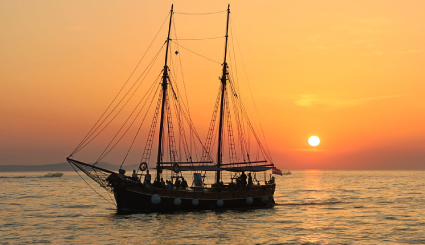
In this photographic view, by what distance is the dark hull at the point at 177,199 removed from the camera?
2056 inches

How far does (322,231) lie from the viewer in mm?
46938

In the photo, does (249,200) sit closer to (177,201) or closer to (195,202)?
(195,202)

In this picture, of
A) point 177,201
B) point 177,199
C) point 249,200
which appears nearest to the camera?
point 177,201

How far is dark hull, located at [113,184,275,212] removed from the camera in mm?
Answer: 52219

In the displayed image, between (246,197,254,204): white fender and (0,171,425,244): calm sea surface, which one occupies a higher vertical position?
(246,197,254,204): white fender

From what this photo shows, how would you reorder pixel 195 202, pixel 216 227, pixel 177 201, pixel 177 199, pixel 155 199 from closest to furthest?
1. pixel 216 227
2. pixel 155 199
3. pixel 177 201
4. pixel 177 199
5. pixel 195 202

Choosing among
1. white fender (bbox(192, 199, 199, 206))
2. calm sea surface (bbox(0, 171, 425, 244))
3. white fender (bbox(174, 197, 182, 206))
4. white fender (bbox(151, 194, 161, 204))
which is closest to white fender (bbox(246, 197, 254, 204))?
calm sea surface (bbox(0, 171, 425, 244))

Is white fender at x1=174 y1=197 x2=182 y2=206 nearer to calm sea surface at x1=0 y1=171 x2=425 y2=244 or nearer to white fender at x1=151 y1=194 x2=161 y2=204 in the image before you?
calm sea surface at x1=0 y1=171 x2=425 y2=244

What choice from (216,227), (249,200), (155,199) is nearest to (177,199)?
(155,199)

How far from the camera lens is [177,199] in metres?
53.2

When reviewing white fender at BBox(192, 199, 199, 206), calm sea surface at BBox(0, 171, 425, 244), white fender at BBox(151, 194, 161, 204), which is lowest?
calm sea surface at BBox(0, 171, 425, 244)

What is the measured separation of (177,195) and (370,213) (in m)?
27.6

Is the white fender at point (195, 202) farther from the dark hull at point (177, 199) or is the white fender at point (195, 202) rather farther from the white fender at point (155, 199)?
the white fender at point (155, 199)

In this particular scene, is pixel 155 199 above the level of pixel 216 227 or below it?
above
